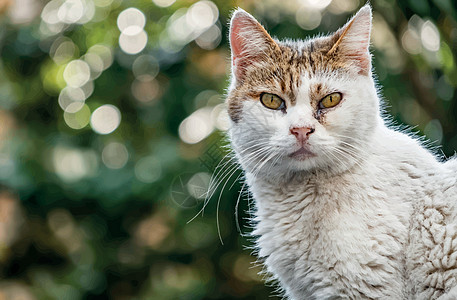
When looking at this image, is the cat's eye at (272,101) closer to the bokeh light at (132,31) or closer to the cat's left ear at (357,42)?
the cat's left ear at (357,42)

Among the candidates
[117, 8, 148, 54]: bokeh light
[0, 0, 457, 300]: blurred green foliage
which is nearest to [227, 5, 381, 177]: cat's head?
[0, 0, 457, 300]: blurred green foliage

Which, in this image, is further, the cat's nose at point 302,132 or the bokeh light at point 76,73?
the bokeh light at point 76,73

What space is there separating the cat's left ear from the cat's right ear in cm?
17

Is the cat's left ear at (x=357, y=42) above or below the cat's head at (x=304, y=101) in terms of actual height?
above

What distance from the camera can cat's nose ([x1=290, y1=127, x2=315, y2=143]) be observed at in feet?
4.14

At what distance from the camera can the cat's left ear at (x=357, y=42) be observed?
1328 mm

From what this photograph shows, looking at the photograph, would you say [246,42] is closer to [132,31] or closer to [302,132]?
[302,132]

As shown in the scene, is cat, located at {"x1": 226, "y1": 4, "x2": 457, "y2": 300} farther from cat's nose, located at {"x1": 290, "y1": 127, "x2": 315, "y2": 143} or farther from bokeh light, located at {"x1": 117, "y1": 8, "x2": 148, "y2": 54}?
bokeh light, located at {"x1": 117, "y1": 8, "x2": 148, "y2": 54}

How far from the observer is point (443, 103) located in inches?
79.1

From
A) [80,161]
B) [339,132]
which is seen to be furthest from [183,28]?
[339,132]

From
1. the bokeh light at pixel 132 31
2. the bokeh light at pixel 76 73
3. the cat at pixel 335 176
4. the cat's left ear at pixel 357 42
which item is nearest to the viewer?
the cat at pixel 335 176

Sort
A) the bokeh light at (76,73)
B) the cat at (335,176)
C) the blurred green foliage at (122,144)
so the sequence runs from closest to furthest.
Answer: the cat at (335,176) → the blurred green foliage at (122,144) → the bokeh light at (76,73)

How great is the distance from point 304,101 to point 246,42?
25 cm

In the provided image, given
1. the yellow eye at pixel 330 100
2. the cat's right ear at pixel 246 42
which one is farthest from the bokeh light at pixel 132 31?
the yellow eye at pixel 330 100
